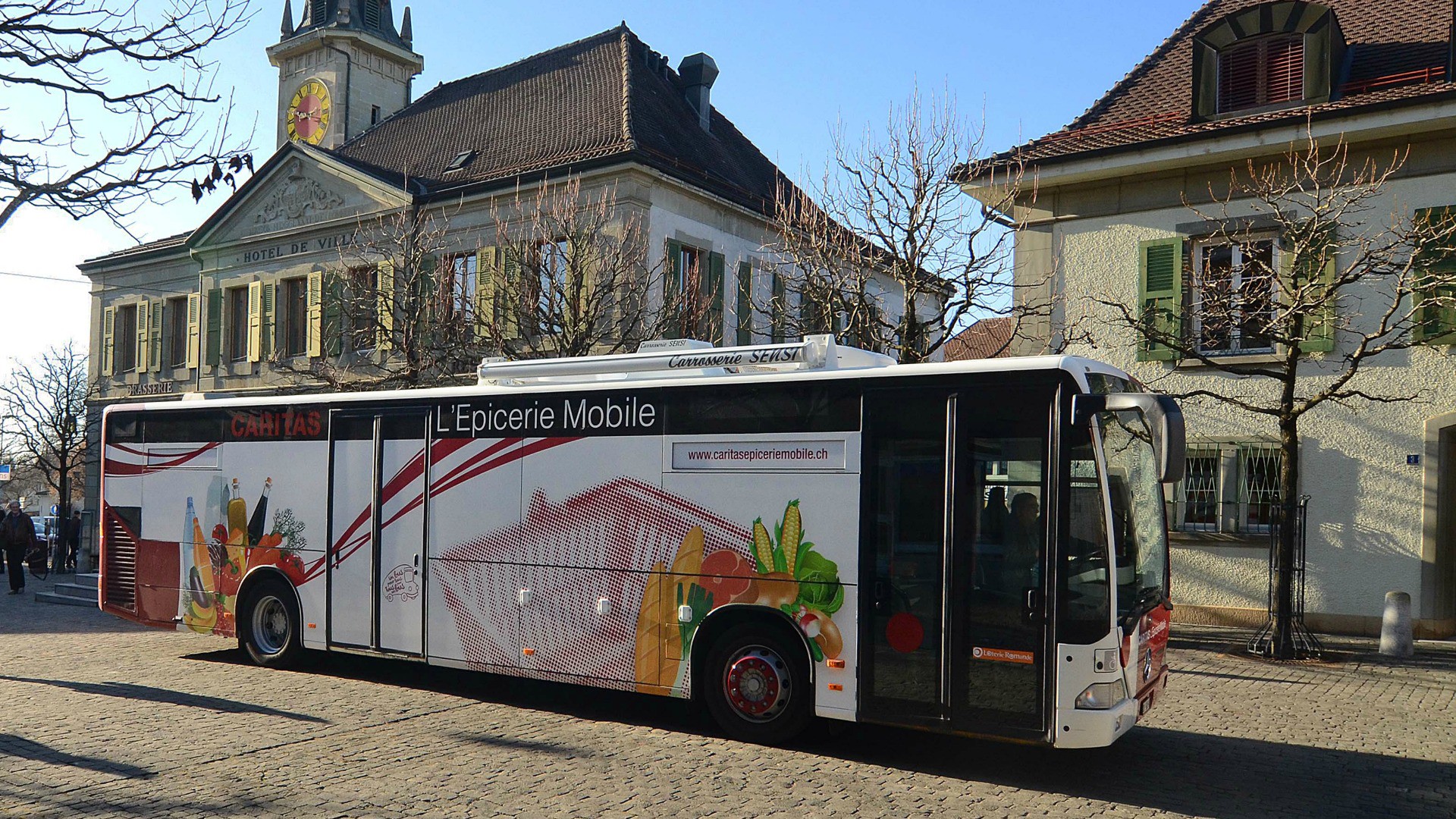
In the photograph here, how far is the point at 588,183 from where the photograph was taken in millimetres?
25781

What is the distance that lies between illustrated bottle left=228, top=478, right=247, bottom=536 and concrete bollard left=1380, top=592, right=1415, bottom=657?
13285 mm

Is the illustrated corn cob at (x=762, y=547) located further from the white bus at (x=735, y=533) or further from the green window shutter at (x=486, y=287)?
the green window shutter at (x=486, y=287)

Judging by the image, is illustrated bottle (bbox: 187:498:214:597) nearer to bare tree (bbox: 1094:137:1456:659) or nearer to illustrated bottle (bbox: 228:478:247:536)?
illustrated bottle (bbox: 228:478:247:536)

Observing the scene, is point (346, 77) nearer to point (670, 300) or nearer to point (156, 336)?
point (156, 336)

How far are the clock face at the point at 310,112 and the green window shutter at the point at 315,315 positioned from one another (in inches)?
492

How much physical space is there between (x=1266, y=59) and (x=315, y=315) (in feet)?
75.6

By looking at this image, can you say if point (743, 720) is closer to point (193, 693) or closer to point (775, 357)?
point (775, 357)

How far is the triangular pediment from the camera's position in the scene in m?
29.8

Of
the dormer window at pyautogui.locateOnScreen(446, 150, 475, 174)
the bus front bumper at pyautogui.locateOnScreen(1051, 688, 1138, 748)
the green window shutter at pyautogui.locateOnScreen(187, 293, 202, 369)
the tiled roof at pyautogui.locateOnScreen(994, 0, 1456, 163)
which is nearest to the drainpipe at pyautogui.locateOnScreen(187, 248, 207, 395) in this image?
the green window shutter at pyautogui.locateOnScreen(187, 293, 202, 369)

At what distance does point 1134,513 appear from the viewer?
307 inches

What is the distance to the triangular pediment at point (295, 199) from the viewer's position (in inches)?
1173

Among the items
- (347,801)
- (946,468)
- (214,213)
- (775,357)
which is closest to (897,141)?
(775,357)

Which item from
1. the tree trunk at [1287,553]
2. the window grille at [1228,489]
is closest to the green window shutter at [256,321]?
the window grille at [1228,489]

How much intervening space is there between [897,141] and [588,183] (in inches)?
406
